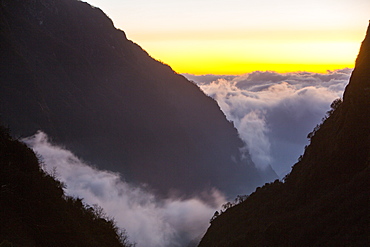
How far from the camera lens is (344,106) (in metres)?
40.3

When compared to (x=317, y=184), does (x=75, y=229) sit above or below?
below

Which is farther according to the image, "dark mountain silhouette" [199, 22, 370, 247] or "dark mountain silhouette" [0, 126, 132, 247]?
"dark mountain silhouette" [199, 22, 370, 247]

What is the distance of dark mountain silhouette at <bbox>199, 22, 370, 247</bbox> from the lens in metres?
27.1

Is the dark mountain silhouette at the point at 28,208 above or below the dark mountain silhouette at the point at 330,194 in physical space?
below

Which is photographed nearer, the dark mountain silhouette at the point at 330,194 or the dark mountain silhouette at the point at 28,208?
the dark mountain silhouette at the point at 28,208

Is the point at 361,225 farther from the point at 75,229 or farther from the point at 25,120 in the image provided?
the point at 25,120

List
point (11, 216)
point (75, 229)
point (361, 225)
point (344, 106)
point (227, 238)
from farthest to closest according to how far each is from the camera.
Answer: point (227, 238) → point (344, 106) → point (361, 225) → point (75, 229) → point (11, 216)

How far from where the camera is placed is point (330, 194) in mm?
32281

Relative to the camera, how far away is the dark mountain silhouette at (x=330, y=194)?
27.1m

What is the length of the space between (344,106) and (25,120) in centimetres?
17698

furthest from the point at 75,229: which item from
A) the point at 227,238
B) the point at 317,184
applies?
the point at 227,238

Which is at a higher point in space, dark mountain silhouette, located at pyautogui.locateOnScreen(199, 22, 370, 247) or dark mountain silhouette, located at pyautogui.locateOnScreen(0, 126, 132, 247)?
dark mountain silhouette, located at pyautogui.locateOnScreen(199, 22, 370, 247)

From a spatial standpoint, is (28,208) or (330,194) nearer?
(28,208)

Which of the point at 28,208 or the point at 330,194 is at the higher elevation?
the point at 330,194
